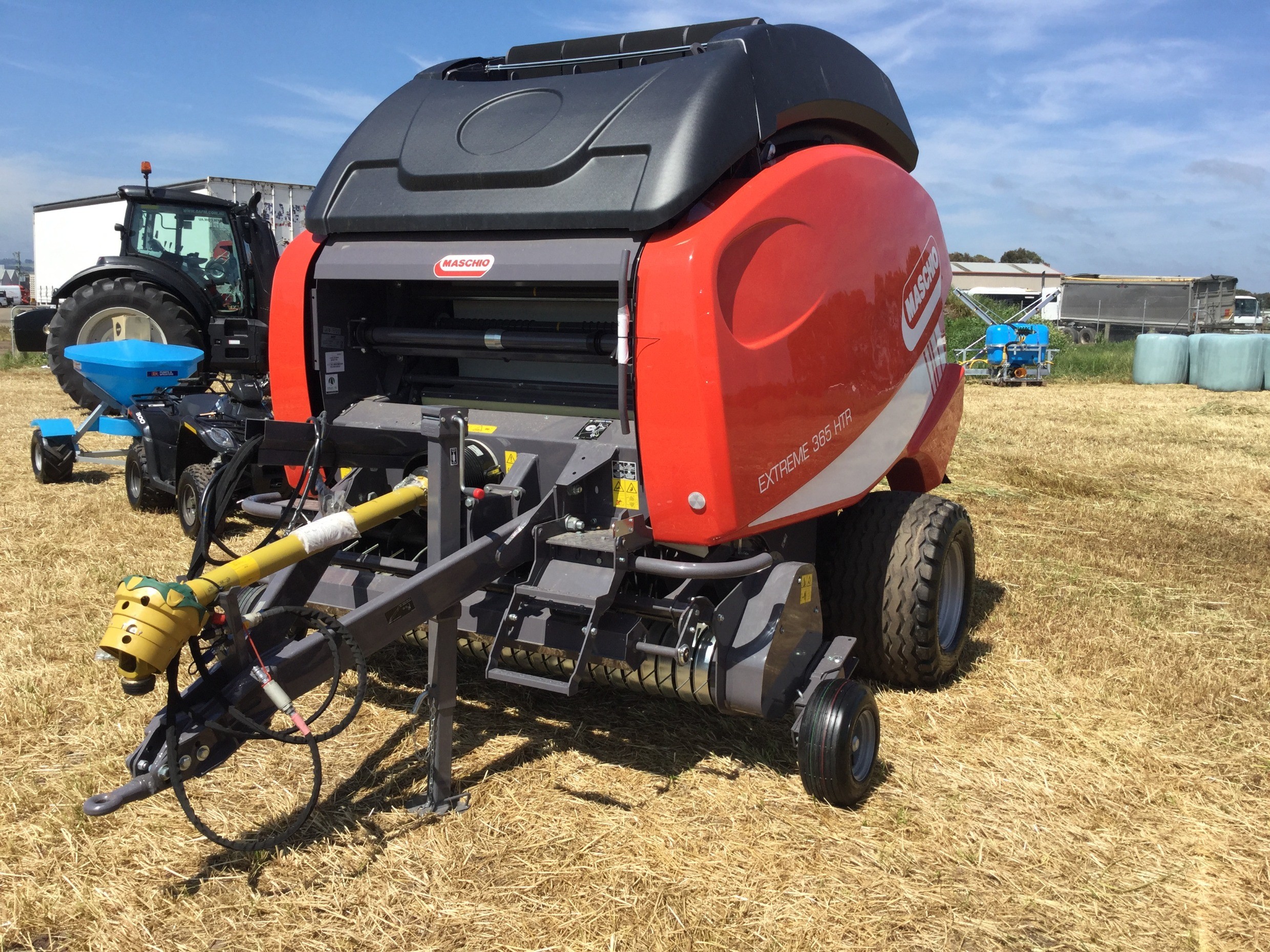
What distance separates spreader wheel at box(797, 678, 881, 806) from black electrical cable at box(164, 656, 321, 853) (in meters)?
1.36

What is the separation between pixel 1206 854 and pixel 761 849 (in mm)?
1254

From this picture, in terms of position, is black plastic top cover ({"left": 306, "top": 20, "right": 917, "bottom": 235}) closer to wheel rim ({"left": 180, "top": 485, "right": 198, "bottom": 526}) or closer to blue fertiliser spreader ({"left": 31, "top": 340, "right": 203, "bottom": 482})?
wheel rim ({"left": 180, "top": 485, "right": 198, "bottom": 526})

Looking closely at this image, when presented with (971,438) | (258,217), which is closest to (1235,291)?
(971,438)

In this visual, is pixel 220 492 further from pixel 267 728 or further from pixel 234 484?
pixel 267 728

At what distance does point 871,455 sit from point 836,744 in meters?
1.19

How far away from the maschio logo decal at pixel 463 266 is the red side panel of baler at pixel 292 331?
675 mm

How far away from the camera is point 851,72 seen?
3682mm

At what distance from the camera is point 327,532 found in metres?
2.75

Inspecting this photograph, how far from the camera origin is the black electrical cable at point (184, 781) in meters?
2.34

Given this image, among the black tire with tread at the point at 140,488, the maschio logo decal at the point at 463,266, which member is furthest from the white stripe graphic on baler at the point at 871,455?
the black tire with tread at the point at 140,488

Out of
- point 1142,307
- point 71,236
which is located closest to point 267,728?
point 71,236

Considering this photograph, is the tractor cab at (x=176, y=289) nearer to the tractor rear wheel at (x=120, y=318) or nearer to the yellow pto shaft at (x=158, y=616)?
the tractor rear wheel at (x=120, y=318)

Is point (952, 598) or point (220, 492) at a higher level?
point (220, 492)

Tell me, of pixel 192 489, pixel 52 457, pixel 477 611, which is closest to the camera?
pixel 477 611
